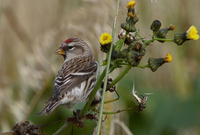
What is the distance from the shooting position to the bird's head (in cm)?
376

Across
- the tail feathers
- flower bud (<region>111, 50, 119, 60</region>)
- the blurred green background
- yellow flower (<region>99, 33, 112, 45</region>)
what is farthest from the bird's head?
flower bud (<region>111, 50, 119, 60</region>)

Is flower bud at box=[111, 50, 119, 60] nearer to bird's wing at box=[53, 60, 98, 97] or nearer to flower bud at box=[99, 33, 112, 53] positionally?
flower bud at box=[99, 33, 112, 53]

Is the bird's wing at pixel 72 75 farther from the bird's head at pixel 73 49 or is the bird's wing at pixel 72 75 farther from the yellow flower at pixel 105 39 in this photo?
the yellow flower at pixel 105 39

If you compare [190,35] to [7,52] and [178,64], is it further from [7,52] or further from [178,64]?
[7,52]

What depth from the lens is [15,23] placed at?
14.3 feet

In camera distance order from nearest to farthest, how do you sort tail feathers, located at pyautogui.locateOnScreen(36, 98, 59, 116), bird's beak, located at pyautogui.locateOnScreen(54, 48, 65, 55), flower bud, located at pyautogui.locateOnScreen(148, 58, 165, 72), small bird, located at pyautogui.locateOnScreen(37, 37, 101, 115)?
flower bud, located at pyautogui.locateOnScreen(148, 58, 165, 72) → tail feathers, located at pyautogui.locateOnScreen(36, 98, 59, 116) → small bird, located at pyautogui.locateOnScreen(37, 37, 101, 115) → bird's beak, located at pyautogui.locateOnScreen(54, 48, 65, 55)

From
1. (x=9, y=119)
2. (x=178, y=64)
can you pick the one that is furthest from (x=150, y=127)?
(x=9, y=119)

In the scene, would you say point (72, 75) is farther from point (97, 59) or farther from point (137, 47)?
point (137, 47)

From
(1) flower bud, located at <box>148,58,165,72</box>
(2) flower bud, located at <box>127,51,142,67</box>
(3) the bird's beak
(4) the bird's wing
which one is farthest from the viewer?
(3) the bird's beak

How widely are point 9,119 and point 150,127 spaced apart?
1.97m

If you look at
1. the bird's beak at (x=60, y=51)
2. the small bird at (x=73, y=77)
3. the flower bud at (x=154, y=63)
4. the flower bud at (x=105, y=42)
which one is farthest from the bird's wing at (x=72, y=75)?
the flower bud at (x=154, y=63)

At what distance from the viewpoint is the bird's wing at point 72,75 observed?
3061mm

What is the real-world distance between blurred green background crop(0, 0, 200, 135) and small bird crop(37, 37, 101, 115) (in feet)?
0.56

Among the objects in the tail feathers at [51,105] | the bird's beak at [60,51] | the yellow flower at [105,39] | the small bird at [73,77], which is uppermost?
the bird's beak at [60,51]
